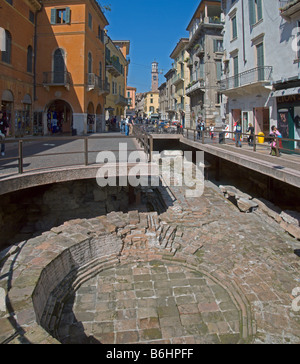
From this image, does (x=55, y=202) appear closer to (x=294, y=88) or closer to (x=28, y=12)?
(x=294, y=88)

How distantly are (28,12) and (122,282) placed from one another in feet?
71.2

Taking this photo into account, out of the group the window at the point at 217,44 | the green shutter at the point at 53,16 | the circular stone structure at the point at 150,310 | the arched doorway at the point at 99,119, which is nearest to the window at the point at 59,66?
the green shutter at the point at 53,16

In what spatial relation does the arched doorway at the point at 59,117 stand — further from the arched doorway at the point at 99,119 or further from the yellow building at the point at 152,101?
the yellow building at the point at 152,101

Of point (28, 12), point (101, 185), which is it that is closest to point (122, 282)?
point (101, 185)

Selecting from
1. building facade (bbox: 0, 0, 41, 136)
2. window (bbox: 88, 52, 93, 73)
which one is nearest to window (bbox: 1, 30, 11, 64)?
building facade (bbox: 0, 0, 41, 136)

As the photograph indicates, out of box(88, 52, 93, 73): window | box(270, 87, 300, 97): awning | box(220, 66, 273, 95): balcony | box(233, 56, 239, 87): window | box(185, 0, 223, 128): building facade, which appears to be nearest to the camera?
box(270, 87, 300, 97): awning

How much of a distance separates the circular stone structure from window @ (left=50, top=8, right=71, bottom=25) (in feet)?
71.3

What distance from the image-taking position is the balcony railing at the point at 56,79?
22.4 m

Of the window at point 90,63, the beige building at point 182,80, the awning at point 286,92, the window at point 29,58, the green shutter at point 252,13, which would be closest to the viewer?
the awning at point 286,92

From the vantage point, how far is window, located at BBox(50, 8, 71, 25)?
889 inches

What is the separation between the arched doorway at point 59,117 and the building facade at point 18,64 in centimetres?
206

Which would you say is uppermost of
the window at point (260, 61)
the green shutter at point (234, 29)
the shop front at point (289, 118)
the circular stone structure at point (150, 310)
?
the green shutter at point (234, 29)

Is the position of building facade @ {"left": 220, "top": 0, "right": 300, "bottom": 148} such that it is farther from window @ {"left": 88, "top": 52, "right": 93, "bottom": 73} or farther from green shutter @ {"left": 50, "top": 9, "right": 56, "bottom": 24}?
green shutter @ {"left": 50, "top": 9, "right": 56, "bottom": 24}

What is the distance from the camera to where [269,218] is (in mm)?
11094
